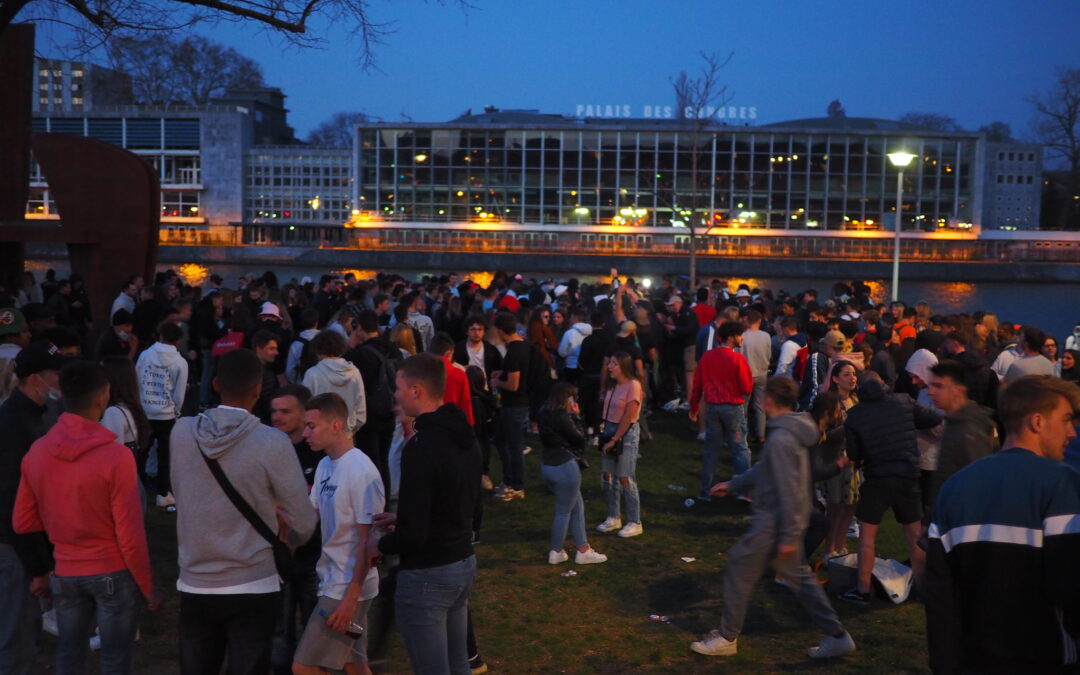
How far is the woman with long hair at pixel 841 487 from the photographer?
7309 millimetres

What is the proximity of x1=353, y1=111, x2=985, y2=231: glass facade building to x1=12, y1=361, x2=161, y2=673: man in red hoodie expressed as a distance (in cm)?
6383

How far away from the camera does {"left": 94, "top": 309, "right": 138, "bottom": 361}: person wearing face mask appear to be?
8.66 meters

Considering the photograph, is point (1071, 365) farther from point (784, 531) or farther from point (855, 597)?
point (784, 531)

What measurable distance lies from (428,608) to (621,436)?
4.23m

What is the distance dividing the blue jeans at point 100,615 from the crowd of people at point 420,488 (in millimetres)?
12

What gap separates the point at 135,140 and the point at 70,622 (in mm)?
78321

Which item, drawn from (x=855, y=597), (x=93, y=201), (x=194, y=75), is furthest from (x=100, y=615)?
(x=194, y=75)

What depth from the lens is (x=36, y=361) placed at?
4664mm

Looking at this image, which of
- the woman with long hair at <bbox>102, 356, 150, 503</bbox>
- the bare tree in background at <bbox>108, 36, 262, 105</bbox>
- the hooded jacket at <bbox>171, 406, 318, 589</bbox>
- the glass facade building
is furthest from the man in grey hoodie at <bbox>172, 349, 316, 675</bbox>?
the bare tree in background at <bbox>108, 36, 262, 105</bbox>

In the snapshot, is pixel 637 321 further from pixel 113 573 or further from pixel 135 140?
pixel 135 140

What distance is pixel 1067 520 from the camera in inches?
115

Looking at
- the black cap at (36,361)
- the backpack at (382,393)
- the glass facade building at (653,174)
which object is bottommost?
the backpack at (382,393)

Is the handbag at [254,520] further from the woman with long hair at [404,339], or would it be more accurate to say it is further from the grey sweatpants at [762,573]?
the woman with long hair at [404,339]

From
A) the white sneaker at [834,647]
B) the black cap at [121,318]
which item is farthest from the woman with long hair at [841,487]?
the black cap at [121,318]
